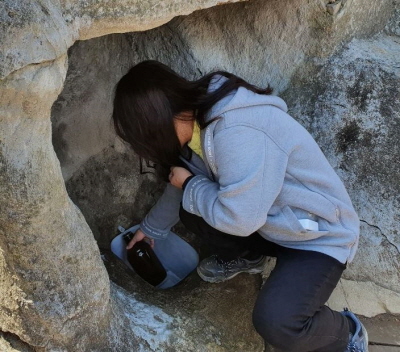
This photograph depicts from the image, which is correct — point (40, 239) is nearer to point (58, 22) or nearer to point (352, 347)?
point (58, 22)

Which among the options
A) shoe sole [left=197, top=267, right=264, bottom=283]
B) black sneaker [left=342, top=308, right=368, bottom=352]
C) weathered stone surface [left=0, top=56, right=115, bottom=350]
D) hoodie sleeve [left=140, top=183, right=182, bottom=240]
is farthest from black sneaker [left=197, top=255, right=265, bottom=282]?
weathered stone surface [left=0, top=56, right=115, bottom=350]

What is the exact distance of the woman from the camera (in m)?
1.35

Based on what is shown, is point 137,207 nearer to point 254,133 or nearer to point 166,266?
point 166,266

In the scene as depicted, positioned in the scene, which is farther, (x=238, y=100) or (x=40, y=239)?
(x=238, y=100)

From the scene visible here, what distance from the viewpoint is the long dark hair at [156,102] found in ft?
4.50

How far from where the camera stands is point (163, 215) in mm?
1754

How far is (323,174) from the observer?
1.46 metres

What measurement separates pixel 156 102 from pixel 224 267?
53 cm

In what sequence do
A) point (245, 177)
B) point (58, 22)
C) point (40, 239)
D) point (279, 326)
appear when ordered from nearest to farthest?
point (58, 22) < point (40, 239) < point (245, 177) < point (279, 326)

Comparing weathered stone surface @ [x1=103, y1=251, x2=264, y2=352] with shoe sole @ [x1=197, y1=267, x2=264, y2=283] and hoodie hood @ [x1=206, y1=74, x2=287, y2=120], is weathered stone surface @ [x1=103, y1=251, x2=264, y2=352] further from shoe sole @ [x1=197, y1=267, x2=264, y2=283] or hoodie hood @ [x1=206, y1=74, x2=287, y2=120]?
hoodie hood @ [x1=206, y1=74, x2=287, y2=120]

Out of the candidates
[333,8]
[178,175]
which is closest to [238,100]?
[178,175]

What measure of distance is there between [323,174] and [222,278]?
16.1 inches

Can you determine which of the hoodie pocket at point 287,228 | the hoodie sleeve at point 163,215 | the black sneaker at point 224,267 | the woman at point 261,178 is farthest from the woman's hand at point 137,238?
the hoodie pocket at point 287,228

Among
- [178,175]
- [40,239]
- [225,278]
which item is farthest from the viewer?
[225,278]
